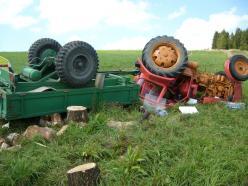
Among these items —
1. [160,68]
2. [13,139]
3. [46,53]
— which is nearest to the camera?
[13,139]

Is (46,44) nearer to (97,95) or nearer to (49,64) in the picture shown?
(49,64)

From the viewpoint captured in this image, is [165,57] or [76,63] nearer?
[76,63]

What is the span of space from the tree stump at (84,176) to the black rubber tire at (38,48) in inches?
221

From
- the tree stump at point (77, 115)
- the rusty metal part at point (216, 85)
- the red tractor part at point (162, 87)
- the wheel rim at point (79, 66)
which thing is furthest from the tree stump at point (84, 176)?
the rusty metal part at point (216, 85)

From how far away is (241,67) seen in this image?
36.8 ft

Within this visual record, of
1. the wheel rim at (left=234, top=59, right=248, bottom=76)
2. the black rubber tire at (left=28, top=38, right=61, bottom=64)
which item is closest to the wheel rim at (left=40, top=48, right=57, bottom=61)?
the black rubber tire at (left=28, top=38, right=61, bottom=64)

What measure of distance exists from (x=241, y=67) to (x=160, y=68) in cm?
249

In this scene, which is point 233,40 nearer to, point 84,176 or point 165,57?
point 165,57

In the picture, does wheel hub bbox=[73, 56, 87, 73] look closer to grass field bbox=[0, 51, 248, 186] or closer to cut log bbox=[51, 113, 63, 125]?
cut log bbox=[51, 113, 63, 125]

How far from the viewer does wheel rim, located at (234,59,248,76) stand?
36.5ft

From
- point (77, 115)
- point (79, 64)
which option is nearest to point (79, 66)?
point (79, 64)

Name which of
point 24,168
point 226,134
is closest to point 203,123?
point 226,134

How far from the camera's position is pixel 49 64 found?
9.56 meters

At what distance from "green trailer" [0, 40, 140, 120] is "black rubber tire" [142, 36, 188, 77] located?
79 centimetres
